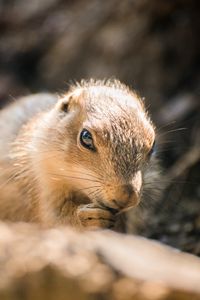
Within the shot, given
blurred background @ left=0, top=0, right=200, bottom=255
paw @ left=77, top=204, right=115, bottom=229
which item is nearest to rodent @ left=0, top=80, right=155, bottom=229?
paw @ left=77, top=204, right=115, bottom=229

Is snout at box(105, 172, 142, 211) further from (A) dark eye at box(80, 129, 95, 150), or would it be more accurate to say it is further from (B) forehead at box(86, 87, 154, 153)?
(A) dark eye at box(80, 129, 95, 150)

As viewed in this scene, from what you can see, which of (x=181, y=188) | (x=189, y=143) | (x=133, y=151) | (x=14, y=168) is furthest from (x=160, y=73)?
(x=133, y=151)

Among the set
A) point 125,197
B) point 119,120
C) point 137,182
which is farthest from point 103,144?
point 125,197

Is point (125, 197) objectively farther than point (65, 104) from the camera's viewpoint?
No

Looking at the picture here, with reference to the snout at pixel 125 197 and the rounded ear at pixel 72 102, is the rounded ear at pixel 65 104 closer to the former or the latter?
the rounded ear at pixel 72 102

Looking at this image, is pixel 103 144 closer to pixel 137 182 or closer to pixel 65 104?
pixel 137 182

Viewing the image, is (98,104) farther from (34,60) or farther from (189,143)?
(34,60)

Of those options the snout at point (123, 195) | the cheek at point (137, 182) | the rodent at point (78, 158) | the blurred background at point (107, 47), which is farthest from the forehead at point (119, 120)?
the blurred background at point (107, 47)
